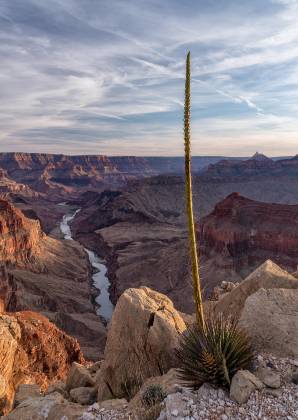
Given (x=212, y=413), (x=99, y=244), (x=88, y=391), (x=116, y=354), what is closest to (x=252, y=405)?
(x=212, y=413)

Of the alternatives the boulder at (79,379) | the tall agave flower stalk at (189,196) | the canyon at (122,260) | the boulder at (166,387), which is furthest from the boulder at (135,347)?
the canyon at (122,260)

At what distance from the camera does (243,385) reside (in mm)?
6887

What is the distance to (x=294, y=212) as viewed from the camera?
71.7 metres

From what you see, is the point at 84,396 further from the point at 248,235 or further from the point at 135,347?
the point at 248,235

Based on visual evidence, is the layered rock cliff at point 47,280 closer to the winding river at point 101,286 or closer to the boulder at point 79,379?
the winding river at point 101,286

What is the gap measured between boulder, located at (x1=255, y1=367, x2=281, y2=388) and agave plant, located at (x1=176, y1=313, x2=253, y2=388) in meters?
0.30

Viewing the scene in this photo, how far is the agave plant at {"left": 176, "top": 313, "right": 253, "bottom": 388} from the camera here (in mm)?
7293

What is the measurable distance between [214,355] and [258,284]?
7046mm

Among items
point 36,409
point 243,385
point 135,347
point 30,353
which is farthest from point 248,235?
point 243,385

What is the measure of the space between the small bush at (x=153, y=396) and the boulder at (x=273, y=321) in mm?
2451

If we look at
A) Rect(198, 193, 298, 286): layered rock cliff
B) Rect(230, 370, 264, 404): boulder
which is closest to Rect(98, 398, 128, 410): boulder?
Rect(230, 370, 264, 404): boulder

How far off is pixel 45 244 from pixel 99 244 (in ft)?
96.5

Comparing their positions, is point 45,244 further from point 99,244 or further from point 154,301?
point 154,301

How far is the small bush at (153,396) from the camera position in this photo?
774 cm
